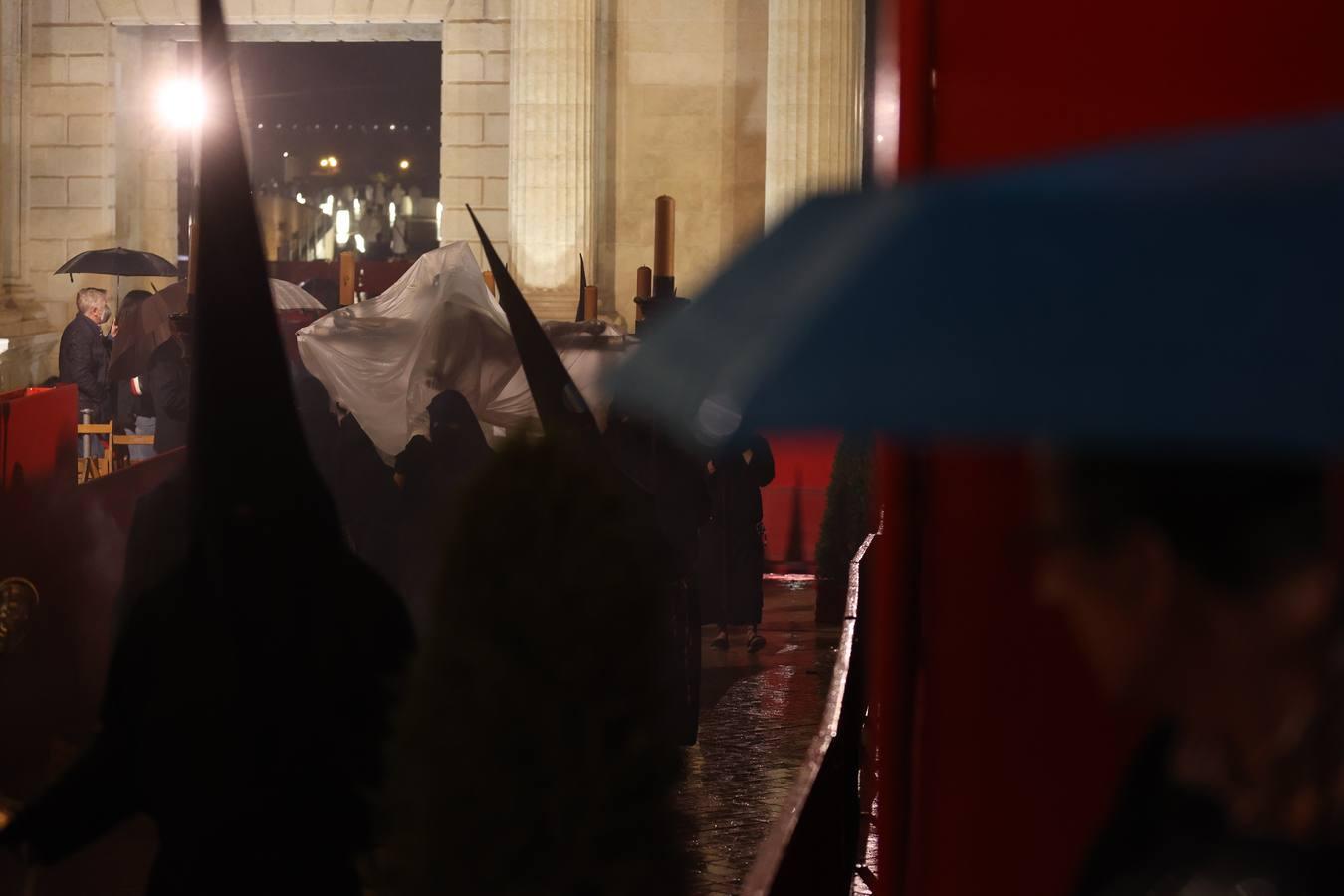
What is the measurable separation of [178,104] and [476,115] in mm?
4073

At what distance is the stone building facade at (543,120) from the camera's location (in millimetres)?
21625

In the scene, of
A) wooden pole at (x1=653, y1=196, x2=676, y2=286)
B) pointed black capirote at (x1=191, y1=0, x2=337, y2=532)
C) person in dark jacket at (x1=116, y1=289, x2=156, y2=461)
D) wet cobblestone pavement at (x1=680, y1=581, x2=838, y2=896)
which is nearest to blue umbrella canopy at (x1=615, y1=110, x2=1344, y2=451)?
pointed black capirote at (x1=191, y1=0, x2=337, y2=532)

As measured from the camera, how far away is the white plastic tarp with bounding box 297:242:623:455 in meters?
11.6

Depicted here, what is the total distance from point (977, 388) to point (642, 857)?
1451 mm

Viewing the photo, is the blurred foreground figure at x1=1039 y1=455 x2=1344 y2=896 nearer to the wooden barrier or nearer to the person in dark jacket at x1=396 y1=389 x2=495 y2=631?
the wooden barrier

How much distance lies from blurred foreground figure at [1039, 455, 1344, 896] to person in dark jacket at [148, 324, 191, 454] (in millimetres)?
12385

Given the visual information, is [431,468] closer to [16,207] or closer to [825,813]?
[825,813]

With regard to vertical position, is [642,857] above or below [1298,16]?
below

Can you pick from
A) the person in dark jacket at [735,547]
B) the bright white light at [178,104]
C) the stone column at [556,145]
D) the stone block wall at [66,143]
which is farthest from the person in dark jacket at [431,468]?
the stone block wall at [66,143]

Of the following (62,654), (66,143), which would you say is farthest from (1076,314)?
(66,143)

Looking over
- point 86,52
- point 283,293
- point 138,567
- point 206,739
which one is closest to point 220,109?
point 206,739

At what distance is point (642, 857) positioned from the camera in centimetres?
294

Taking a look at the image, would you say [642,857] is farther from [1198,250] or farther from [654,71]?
[654,71]

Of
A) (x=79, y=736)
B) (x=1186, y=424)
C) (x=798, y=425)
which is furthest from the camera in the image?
(x=79, y=736)
